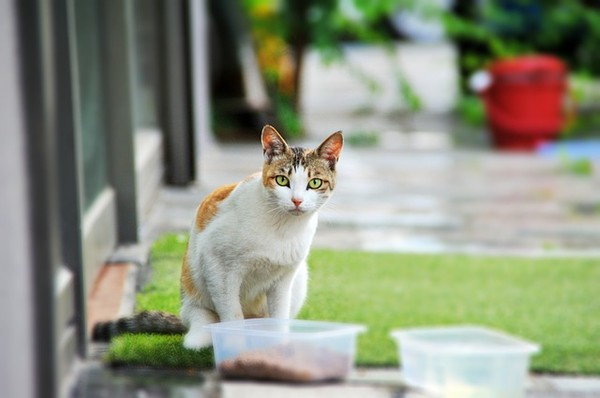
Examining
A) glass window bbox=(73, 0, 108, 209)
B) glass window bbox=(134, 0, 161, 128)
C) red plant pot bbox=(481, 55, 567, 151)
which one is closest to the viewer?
glass window bbox=(73, 0, 108, 209)

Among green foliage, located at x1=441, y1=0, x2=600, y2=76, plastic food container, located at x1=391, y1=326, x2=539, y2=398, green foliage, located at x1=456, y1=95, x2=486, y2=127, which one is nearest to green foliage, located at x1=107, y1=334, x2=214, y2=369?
plastic food container, located at x1=391, y1=326, x2=539, y2=398

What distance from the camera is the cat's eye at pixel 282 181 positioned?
5.84 ft

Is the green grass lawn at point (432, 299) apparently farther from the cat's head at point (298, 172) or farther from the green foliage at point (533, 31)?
the green foliage at point (533, 31)

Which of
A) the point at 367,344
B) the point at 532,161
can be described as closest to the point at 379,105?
the point at 532,161

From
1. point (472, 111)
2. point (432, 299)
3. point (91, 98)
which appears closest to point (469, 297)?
point (432, 299)

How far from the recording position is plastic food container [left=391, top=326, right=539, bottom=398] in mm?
1754

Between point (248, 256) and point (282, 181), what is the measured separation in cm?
16

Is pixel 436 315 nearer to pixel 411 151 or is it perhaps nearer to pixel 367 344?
pixel 367 344

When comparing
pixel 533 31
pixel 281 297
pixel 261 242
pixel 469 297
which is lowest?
pixel 469 297

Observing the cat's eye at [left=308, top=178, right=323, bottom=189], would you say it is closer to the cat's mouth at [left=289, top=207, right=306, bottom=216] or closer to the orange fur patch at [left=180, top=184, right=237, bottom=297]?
the cat's mouth at [left=289, top=207, right=306, bottom=216]

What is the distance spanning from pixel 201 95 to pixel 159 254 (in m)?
4.42

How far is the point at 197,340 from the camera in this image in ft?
6.18

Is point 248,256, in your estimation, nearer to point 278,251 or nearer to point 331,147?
point 278,251

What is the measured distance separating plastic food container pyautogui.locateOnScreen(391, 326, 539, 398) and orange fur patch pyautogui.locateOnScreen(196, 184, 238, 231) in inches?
16.4
